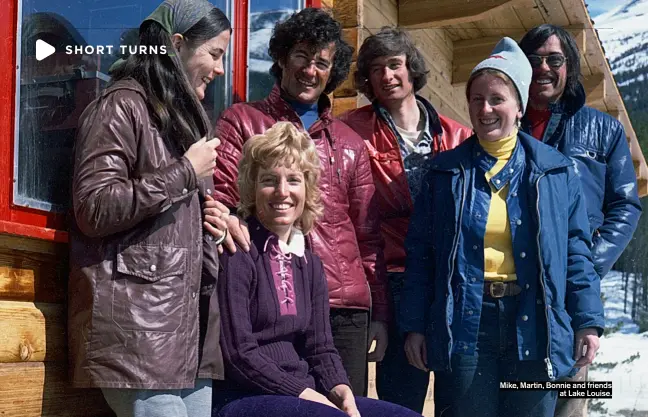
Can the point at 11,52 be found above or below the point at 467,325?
above

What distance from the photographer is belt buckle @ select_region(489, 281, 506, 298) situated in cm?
302

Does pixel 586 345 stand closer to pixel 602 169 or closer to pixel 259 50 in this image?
pixel 602 169

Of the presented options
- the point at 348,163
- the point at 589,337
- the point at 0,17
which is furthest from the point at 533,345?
the point at 0,17

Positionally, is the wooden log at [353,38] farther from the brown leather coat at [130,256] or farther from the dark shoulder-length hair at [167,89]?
the brown leather coat at [130,256]

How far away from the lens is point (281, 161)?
2.82m

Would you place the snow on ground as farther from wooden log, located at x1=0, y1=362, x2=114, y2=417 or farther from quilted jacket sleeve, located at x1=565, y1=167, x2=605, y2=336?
wooden log, located at x1=0, y1=362, x2=114, y2=417

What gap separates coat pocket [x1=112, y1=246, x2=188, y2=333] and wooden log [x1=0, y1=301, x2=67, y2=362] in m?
0.28

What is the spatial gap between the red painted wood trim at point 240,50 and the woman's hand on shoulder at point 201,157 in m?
1.10

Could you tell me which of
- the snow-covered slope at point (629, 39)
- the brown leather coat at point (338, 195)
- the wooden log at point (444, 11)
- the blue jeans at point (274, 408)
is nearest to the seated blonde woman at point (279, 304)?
the blue jeans at point (274, 408)

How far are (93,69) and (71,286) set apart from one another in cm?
73

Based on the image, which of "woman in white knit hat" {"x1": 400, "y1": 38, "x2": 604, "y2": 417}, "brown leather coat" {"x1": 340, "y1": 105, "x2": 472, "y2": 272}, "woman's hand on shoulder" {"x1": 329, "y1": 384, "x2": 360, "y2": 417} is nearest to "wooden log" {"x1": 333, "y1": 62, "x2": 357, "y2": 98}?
"brown leather coat" {"x1": 340, "y1": 105, "x2": 472, "y2": 272}

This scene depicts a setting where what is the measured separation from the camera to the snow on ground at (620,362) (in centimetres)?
373

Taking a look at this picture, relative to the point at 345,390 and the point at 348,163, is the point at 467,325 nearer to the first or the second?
the point at 345,390

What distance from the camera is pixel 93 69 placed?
281 centimetres
